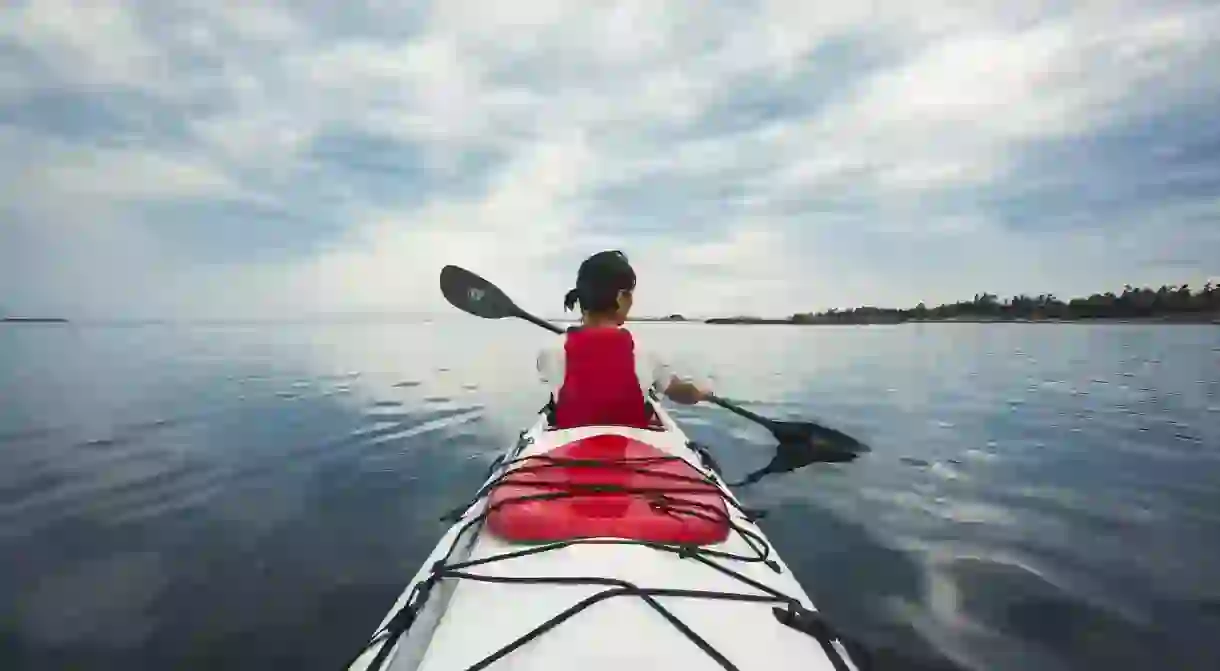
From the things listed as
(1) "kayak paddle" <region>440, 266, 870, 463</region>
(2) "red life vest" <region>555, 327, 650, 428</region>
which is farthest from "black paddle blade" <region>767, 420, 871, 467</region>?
(2) "red life vest" <region>555, 327, 650, 428</region>

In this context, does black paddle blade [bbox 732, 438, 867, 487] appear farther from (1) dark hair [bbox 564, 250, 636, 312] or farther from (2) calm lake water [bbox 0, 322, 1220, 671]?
(1) dark hair [bbox 564, 250, 636, 312]

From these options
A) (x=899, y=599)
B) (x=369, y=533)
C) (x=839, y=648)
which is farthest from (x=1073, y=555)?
(x=369, y=533)

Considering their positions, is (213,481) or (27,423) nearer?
(213,481)

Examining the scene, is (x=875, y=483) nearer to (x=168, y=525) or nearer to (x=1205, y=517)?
(x=1205, y=517)

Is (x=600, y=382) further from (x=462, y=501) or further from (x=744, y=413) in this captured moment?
(x=744, y=413)

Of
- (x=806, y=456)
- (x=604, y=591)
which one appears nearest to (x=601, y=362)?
(x=604, y=591)

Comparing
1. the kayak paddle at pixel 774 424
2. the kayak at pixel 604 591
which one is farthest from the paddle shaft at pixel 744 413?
the kayak at pixel 604 591

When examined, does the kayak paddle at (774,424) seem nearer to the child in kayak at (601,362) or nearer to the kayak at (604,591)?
the child in kayak at (601,362)

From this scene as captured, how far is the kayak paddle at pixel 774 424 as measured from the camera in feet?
27.5

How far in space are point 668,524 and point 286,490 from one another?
245 inches

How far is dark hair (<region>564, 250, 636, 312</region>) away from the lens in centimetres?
429

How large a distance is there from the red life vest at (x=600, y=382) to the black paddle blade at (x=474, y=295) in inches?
164

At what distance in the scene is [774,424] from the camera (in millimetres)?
8367

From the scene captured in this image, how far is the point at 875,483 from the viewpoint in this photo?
7582 mm
